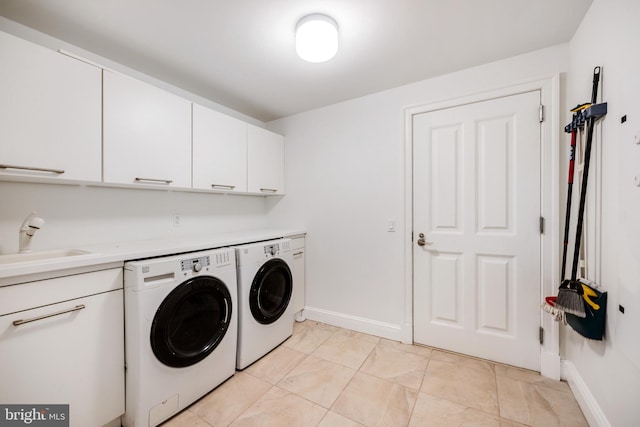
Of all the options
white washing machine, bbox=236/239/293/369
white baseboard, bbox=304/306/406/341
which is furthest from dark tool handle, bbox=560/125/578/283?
white washing machine, bbox=236/239/293/369

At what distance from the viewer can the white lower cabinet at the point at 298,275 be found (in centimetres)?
259

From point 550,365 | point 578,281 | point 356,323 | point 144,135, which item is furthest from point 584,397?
point 144,135

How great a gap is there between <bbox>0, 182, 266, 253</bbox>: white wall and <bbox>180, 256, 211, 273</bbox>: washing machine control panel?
76cm

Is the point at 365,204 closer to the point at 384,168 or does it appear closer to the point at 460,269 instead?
the point at 384,168

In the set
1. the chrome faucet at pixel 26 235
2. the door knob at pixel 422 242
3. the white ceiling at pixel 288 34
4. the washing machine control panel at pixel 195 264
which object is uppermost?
the white ceiling at pixel 288 34

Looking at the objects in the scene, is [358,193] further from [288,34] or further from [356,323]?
[288,34]

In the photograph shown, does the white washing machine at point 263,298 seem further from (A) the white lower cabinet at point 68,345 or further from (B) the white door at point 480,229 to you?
(B) the white door at point 480,229

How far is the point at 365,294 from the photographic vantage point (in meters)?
2.46

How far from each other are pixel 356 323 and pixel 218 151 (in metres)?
2.09

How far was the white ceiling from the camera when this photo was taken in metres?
1.37

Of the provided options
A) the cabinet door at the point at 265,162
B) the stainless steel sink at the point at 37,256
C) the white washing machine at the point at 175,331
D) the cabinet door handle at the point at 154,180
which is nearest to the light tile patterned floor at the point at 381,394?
the white washing machine at the point at 175,331

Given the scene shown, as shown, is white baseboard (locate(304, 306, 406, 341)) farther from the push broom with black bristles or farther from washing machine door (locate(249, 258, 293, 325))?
the push broom with black bristles

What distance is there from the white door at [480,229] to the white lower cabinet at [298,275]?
1.15m

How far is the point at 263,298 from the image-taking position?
208 centimetres
